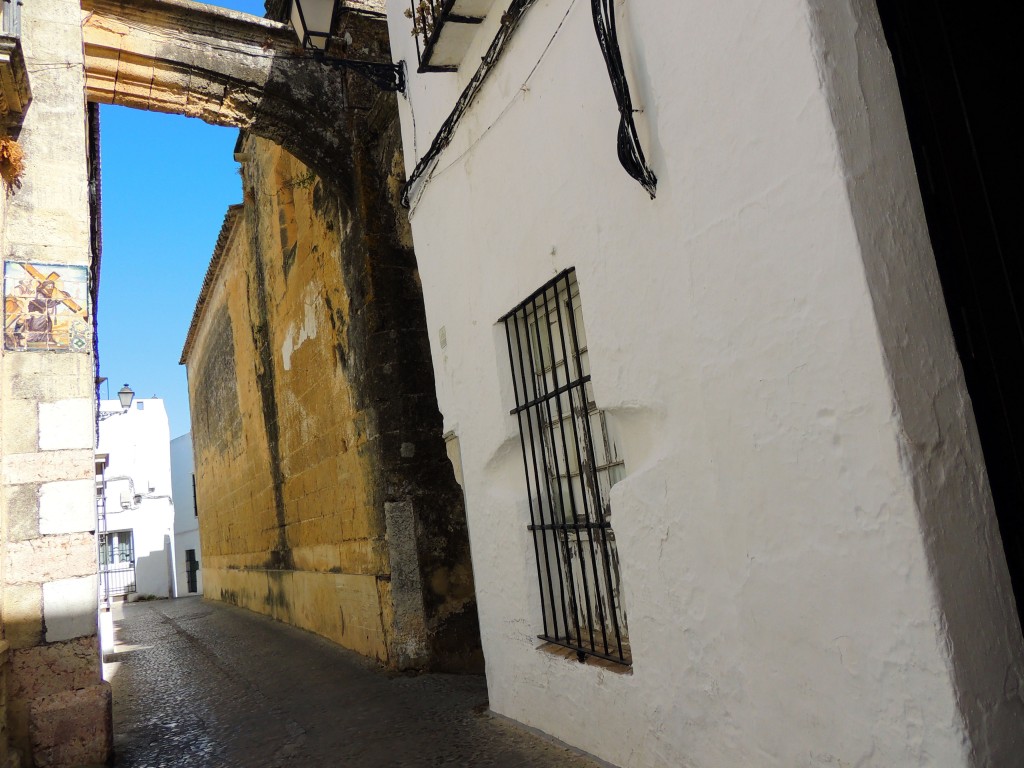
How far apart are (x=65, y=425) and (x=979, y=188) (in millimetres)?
4455

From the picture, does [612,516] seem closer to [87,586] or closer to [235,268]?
[87,586]

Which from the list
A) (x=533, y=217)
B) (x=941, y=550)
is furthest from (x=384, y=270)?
(x=941, y=550)

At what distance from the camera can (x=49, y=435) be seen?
4.27 metres

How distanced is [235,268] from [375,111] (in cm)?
595

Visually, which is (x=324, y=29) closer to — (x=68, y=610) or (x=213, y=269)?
(x=68, y=610)

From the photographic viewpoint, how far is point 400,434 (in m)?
5.72

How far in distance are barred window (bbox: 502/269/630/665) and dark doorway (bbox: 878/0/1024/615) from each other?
144 centimetres

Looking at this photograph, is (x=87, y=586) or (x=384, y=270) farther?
(x=384, y=270)

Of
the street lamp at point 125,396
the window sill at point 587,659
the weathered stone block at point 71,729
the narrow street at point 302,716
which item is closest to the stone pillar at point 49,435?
the weathered stone block at point 71,729

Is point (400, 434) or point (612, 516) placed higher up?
point (400, 434)

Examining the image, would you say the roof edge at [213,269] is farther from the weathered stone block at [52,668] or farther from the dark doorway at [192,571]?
the dark doorway at [192,571]

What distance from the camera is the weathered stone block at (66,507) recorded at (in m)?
4.18

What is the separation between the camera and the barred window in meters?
3.21

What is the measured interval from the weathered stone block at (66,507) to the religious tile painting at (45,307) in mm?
796
